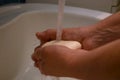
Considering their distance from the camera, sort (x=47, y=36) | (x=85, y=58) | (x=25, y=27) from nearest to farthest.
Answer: (x=85, y=58)
(x=47, y=36)
(x=25, y=27)

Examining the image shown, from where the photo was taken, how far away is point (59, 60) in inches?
21.6

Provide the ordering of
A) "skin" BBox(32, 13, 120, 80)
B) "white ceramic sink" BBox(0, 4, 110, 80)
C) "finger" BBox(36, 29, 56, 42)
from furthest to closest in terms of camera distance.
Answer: "white ceramic sink" BBox(0, 4, 110, 80) → "finger" BBox(36, 29, 56, 42) → "skin" BBox(32, 13, 120, 80)

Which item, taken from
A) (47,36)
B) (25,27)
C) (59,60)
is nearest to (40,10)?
(25,27)

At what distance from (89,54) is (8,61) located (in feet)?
1.60

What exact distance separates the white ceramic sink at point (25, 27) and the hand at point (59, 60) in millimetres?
348

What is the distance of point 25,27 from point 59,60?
1.58ft

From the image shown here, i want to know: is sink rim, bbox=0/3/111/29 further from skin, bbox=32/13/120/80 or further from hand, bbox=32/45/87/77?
hand, bbox=32/45/87/77

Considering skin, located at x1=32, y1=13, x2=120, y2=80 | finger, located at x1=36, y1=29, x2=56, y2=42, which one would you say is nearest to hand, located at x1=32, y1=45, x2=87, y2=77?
skin, located at x1=32, y1=13, x2=120, y2=80

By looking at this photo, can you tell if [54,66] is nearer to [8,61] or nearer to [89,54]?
[89,54]

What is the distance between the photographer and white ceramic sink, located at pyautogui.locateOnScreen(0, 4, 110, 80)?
913mm

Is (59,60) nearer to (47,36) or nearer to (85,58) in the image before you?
(85,58)

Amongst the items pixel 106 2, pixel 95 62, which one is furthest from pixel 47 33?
pixel 106 2

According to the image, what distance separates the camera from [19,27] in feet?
3.14

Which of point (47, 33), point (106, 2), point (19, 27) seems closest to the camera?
point (47, 33)
